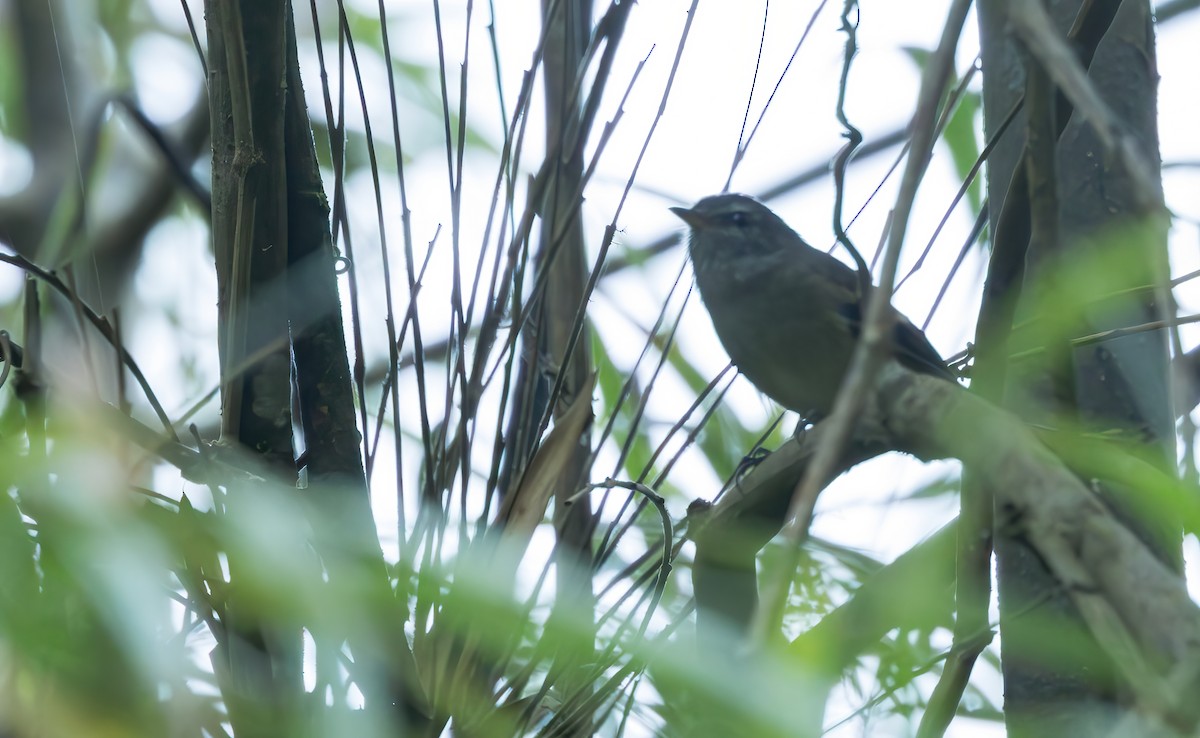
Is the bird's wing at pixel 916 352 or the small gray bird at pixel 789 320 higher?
the small gray bird at pixel 789 320

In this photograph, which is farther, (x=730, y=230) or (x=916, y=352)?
(x=730, y=230)

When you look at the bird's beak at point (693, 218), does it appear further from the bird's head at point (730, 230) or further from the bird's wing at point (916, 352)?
the bird's wing at point (916, 352)

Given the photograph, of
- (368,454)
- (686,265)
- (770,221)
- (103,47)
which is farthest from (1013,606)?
(103,47)

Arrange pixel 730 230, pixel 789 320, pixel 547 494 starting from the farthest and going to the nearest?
pixel 730 230, pixel 789 320, pixel 547 494

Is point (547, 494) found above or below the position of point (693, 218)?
below

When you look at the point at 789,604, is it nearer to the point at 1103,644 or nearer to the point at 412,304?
the point at 412,304

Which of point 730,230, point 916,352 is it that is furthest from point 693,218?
point 916,352

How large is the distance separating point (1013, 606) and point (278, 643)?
108cm

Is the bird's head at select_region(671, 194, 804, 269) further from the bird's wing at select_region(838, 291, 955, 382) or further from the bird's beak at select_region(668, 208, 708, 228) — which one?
the bird's wing at select_region(838, 291, 955, 382)

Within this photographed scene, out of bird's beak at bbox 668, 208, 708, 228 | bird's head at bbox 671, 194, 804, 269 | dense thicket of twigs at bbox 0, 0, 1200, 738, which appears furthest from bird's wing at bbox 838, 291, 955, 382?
bird's beak at bbox 668, 208, 708, 228

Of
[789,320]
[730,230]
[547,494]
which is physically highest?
[730,230]

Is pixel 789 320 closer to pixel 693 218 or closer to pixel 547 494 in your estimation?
pixel 693 218

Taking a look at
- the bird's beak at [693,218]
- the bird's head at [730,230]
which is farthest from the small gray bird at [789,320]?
the bird's beak at [693,218]

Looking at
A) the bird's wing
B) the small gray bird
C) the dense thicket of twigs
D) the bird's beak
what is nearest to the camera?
the dense thicket of twigs
